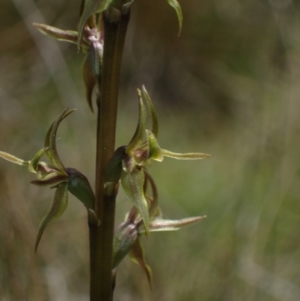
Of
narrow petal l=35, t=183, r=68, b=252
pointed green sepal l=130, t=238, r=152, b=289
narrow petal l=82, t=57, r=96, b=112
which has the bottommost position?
pointed green sepal l=130, t=238, r=152, b=289

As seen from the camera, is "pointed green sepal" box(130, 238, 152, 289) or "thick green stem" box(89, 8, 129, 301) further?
"pointed green sepal" box(130, 238, 152, 289)

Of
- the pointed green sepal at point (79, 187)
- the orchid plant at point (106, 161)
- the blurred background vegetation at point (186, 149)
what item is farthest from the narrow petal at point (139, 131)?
the blurred background vegetation at point (186, 149)

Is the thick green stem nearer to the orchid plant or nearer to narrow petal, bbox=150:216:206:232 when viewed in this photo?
the orchid plant

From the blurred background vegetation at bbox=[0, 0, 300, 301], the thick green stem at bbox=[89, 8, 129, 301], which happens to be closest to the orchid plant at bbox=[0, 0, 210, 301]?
the thick green stem at bbox=[89, 8, 129, 301]

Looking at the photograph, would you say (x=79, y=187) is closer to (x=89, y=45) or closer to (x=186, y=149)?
(x=89, y=45)

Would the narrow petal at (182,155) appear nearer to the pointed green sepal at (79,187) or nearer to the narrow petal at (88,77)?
the pointed green sepal at (79,187)

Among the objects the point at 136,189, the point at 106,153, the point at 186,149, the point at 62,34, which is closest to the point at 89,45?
the point at 62,34

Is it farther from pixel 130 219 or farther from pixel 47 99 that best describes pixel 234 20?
pixel 130 219
